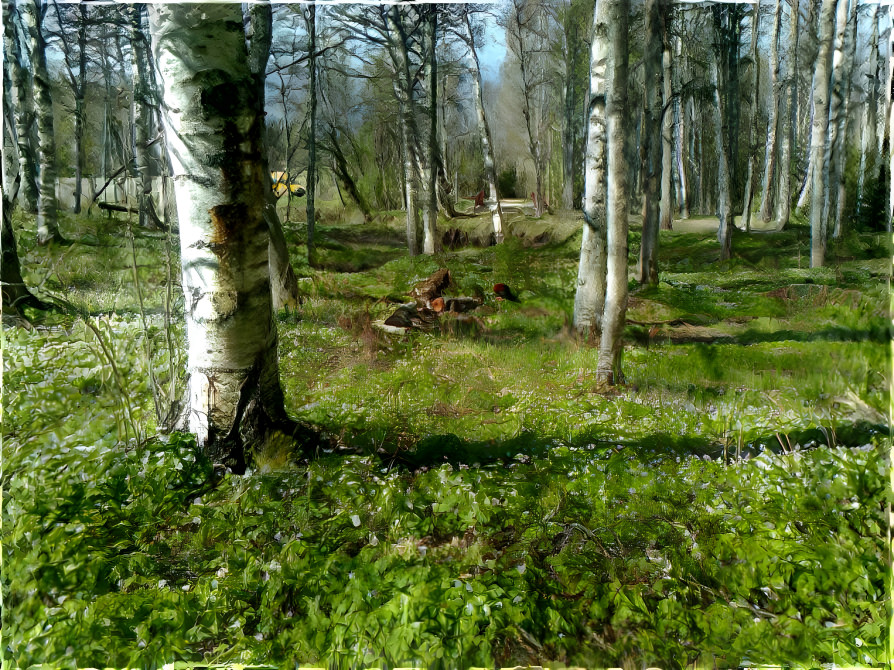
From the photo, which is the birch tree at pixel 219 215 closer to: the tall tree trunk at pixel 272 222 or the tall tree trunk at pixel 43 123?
the tall tree trunk at pixel 272 222

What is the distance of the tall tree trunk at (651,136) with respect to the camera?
17.9 ft

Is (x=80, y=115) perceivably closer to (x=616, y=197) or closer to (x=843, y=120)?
(x=616, y=197)

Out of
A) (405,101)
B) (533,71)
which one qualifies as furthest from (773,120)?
(405,101)

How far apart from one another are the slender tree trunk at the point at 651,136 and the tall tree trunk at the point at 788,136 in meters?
1.23

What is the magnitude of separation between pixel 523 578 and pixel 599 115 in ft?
13.8

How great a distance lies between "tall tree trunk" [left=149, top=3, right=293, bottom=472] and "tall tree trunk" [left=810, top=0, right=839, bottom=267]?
4.99 m

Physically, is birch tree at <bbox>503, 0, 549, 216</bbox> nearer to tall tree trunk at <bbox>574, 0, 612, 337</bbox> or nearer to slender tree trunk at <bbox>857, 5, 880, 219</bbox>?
tall tree trunk at <bbox>574, 0, 612, 337</bbox>

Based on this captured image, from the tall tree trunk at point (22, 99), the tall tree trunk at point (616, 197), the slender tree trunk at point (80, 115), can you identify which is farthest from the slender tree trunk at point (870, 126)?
the tall tree trunk at point (22, 99)

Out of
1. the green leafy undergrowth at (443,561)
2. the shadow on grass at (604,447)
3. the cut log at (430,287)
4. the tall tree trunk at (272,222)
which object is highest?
the tall tree trunk at (272,222)

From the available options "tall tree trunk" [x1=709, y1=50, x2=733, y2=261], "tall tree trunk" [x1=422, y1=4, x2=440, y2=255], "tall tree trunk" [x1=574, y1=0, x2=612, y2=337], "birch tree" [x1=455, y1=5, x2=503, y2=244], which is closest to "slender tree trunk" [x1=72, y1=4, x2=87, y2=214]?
"tall tree trunk" [x1=422, y1=4, x2=440, y2=255]

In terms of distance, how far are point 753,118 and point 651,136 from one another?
5.50ft

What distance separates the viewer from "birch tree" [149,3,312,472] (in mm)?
3666

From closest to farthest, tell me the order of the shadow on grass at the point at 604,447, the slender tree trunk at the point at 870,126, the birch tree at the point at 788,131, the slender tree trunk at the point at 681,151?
the shadow on grass at the point at 604,447 → the birch tree at the point at 788,131 → the slender tree trunk at the point at 870,126 → the slender tree trunk at the point at 681,151

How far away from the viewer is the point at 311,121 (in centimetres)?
478
